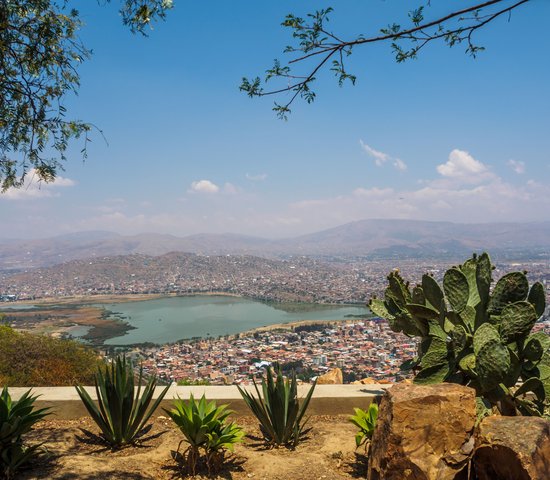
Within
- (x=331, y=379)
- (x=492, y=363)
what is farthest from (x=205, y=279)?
(x=492, y=363)

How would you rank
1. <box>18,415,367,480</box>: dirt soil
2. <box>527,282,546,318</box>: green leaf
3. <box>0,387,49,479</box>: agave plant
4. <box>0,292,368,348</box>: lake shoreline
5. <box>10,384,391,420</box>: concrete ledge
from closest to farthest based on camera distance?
<box>0,387,49,479</box>: agave plant
<box>18,415,367,480</box>: dirt soil
<box>527,282,546,318</box>: green leaf
<box>10,384,391,420</box>: concrete ledge
<box>0,292,368,348</box>: lake shoreline

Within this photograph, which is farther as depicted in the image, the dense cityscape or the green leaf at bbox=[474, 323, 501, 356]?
the dense cityscape

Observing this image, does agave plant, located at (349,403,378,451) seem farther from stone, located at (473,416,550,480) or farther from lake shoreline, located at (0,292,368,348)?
lake shoreline, located at (0,292,368,348)

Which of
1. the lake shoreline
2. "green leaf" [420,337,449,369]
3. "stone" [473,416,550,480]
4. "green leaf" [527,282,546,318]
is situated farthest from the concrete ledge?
the lake shoreline

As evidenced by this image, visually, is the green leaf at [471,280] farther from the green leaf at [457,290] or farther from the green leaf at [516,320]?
the green leaf at [516,320]

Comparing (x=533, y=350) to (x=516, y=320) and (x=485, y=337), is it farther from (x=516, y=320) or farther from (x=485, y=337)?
(x=485, y=337)

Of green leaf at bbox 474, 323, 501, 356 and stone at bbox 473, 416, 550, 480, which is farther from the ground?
green leaf at bbox 474, 323, 501, 356

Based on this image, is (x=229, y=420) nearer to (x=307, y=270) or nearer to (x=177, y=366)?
(x=177, y=366)

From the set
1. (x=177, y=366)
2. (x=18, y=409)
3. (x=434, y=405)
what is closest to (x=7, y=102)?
(x=18, y=409)
